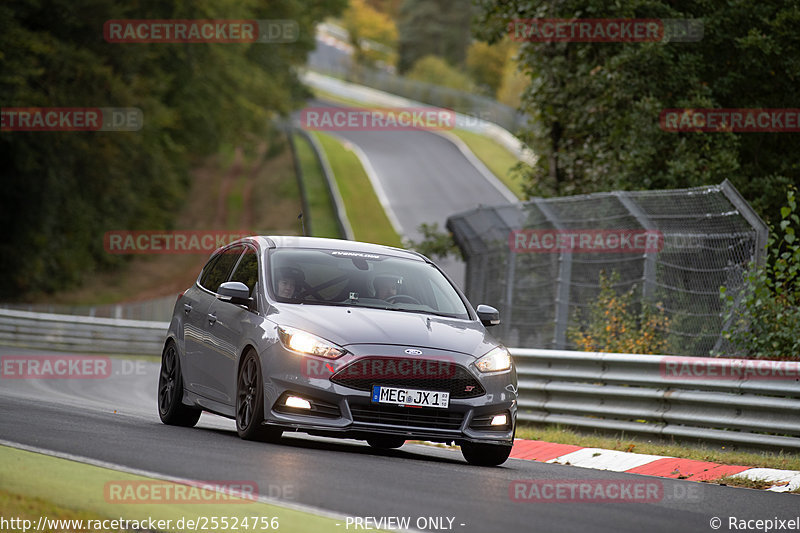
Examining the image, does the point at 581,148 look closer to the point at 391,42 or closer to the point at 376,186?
the point at 376,186

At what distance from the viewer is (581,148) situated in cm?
2462

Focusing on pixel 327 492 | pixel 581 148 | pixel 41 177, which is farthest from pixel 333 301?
pixel 41 177

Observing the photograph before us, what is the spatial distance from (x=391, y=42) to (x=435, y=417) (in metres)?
137

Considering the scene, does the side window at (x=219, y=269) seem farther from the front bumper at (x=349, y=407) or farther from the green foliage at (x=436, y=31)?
the green foliage at (x=436, y=31)

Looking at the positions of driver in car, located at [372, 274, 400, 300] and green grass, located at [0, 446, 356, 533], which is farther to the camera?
driver in car, located at [372, 274, 400, 300]

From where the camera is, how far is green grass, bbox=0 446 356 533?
6.30 m

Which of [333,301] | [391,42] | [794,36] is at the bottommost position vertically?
[333,301]
